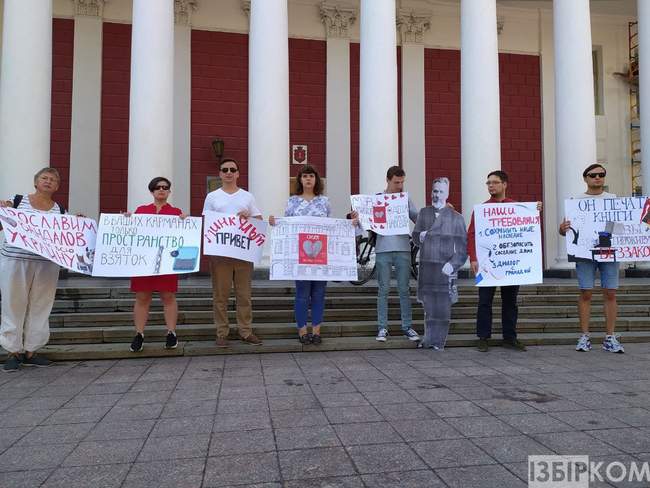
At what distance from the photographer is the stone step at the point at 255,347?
541 centimetres

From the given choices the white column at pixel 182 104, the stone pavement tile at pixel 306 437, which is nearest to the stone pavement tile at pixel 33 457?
the stone pavement tile at pixel 306 437

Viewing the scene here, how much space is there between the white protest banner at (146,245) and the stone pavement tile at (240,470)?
3.00 m

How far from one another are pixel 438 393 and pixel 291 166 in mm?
10665

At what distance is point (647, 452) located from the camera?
2.74 m

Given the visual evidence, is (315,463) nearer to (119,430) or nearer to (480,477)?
(480,477)

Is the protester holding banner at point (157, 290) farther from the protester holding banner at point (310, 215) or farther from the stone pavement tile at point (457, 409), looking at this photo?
the stone pavement tile at point (457, 409)

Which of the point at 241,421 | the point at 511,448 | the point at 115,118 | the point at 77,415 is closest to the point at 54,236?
the point at 77,415

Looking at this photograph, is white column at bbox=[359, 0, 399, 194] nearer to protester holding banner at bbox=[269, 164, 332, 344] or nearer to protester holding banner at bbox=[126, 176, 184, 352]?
protester holding banner at bbox=[269, 164, 332, 344]

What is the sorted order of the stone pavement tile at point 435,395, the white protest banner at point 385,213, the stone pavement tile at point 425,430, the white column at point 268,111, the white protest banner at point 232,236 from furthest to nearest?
the white column at point 268,111 → the white protest banner at point 385,213 → the white protest banner at point 232,236 → the stone pavement tile at point 435,395 → the stone pavement tile at point 425,430

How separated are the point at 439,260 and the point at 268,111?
542 centimetres

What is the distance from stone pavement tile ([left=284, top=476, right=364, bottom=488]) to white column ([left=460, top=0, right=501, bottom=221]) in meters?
9.21

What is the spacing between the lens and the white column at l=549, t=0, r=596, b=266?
1101cm

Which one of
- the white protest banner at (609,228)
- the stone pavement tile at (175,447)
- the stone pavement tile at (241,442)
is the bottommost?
the stone pavement tile at (175,447)

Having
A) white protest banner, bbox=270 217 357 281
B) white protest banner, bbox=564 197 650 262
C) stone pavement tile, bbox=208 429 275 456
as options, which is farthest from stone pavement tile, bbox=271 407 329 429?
white protest banner, bbox=564 197 650 262
